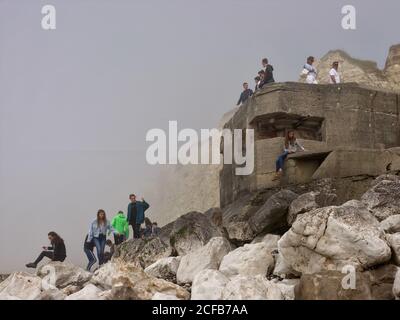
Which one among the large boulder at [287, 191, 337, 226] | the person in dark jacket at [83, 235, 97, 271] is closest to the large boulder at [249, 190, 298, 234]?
the large boulder at [287, 191, 337, 226]

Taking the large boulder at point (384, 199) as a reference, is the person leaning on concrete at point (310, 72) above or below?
above

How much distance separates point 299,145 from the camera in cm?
1121

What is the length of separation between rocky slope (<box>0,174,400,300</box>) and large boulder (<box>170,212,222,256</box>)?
0.01m

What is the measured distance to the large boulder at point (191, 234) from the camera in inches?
364

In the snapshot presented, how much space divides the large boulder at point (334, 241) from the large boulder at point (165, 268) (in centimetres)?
159

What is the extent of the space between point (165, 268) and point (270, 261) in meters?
1.41

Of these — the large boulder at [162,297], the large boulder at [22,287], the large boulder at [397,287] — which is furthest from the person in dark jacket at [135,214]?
the large boulder at [397,287]

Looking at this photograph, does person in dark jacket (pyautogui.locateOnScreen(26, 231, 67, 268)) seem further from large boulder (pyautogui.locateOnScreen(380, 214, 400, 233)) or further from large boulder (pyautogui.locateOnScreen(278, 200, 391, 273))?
large boulder (pyautogui.locateOnScreen(380, 214, 400, 233))

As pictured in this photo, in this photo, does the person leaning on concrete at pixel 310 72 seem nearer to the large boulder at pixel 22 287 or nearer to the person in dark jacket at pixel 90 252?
the person in dark jacket at pixel 90 252

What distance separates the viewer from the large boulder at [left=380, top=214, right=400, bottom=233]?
7790 mm
